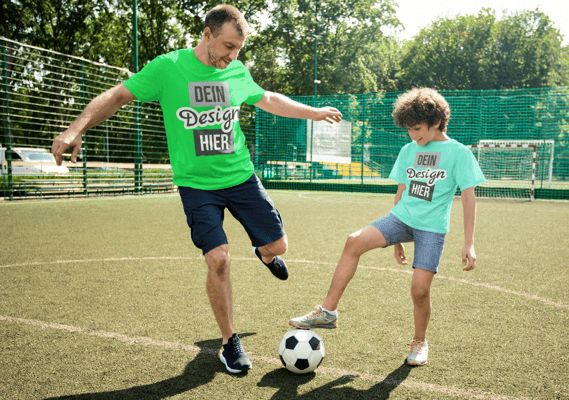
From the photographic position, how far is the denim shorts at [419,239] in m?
2.97

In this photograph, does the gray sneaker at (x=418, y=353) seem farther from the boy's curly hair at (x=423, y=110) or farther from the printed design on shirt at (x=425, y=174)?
the boy's curly hair at (x=423, y=110)

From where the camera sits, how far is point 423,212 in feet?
10.1

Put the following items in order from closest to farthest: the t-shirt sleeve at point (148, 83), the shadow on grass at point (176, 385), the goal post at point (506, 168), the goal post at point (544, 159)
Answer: the shadow on grass at point (176, 385)
the t-shirt sleeve at point (148, 83)
the goal post at point (506, 168)
the goal post at point (544, 159)

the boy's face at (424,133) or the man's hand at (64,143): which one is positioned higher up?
the boy's face at (424,133)

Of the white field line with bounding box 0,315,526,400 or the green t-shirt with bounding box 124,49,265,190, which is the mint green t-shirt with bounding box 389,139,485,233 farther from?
the green t-shirt with bounding box 124,49,265,190

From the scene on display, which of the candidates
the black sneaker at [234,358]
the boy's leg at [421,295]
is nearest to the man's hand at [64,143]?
the black sneaker at [234,358]

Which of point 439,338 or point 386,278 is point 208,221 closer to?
point 439,338

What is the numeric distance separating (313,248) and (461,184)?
3.83m

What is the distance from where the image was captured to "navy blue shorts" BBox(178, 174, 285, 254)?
298 centimetres

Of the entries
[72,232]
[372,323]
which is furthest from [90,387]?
[72,232]

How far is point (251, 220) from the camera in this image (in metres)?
3.37

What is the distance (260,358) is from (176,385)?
0.58m

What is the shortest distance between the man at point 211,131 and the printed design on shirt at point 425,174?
102 cm

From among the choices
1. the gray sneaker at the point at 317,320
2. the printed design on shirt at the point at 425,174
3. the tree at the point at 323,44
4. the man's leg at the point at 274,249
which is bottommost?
the gray sneaker at the point at 317,320
